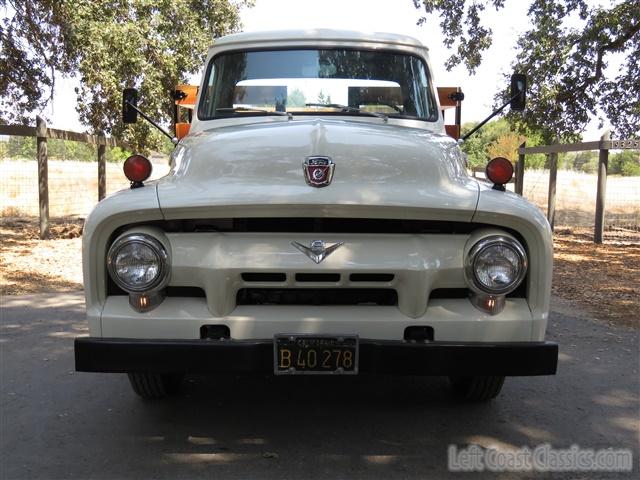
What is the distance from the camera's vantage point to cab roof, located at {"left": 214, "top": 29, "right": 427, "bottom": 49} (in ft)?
14.3

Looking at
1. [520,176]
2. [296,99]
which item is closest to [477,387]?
[296,99]

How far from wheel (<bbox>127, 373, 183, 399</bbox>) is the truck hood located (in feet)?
3.83

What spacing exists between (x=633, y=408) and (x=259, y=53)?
325 centimetres

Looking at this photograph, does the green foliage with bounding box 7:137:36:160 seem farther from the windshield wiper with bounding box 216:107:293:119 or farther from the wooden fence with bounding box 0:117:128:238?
the windshield wiper with bounding box 216:107:293:119

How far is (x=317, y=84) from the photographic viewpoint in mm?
4262

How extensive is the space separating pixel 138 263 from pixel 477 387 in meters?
2.06

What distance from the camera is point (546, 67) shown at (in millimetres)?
11812

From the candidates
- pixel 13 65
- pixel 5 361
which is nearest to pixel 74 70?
pixel 13 65

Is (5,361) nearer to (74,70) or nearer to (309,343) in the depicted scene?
(309,343)

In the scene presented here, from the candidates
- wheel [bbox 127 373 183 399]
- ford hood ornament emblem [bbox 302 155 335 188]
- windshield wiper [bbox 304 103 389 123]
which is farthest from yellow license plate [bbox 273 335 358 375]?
windshield wiper [bbox 304 103 389 123]

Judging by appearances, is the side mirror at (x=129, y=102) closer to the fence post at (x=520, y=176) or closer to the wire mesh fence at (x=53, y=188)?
the wire mesh fence at (x=53, y=188)

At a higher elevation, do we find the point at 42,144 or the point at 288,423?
the point at 42,144

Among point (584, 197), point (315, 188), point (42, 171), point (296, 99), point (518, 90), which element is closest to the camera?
point (315, 188)

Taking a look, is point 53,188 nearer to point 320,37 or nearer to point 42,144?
point 42,144
